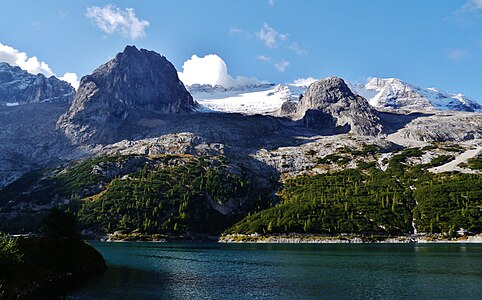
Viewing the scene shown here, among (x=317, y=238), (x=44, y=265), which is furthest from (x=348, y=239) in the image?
(x=44, y=265)

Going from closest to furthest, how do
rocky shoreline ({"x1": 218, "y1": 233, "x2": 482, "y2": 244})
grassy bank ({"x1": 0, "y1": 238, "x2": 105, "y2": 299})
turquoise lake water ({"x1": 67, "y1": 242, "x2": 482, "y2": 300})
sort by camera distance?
grassy bank ({"x1": 0, "y1": 238, "x2": 105, "y2": 299})
turquoise lake water ({"x1": 67, "y1": 242, "x2": 482, "y2": 300})
rocky shoreline ({"x1": 218, "y1": 233, "x2": 482, "y2": 244})

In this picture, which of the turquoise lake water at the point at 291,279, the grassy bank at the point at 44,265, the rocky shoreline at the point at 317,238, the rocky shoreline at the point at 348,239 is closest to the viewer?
the grassy bank at the point at 44,265

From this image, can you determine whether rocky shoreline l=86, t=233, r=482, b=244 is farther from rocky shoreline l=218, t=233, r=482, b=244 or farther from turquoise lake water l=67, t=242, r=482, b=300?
turquoise lake water l=67, t=242, r=482, b=300

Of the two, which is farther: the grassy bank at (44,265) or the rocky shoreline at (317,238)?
the rocky shoreline at (317,238)

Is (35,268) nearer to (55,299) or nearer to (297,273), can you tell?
(55,299)

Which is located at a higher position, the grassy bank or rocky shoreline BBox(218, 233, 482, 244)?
rocky shoreline BBox(218, 233, 482, 244)

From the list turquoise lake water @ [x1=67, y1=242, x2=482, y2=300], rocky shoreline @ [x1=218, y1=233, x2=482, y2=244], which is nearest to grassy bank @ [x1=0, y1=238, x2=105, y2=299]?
turquoise lake water @ [x1=67, y1=242, x2=482, y2=300]

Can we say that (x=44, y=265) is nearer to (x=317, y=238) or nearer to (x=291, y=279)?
(x=291, y=279)

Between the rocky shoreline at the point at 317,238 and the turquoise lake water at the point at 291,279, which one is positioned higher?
the rocky shoreline at the point at 317,238

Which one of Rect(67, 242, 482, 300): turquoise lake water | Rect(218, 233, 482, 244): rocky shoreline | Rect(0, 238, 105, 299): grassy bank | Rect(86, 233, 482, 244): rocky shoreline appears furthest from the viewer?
Rect(86, 233, 482, 244): rocky shoreline

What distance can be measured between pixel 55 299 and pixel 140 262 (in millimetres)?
47183

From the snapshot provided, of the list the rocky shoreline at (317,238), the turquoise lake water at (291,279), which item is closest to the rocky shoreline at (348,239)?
the rocky shoreline at (317,238)

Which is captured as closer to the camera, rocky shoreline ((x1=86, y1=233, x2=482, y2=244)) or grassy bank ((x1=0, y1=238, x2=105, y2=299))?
grassy bank ((x1=0, y1=238, x2=105, y2=299))

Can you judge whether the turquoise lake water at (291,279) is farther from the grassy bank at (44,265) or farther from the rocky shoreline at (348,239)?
the rocky shoreline at (348,239)
